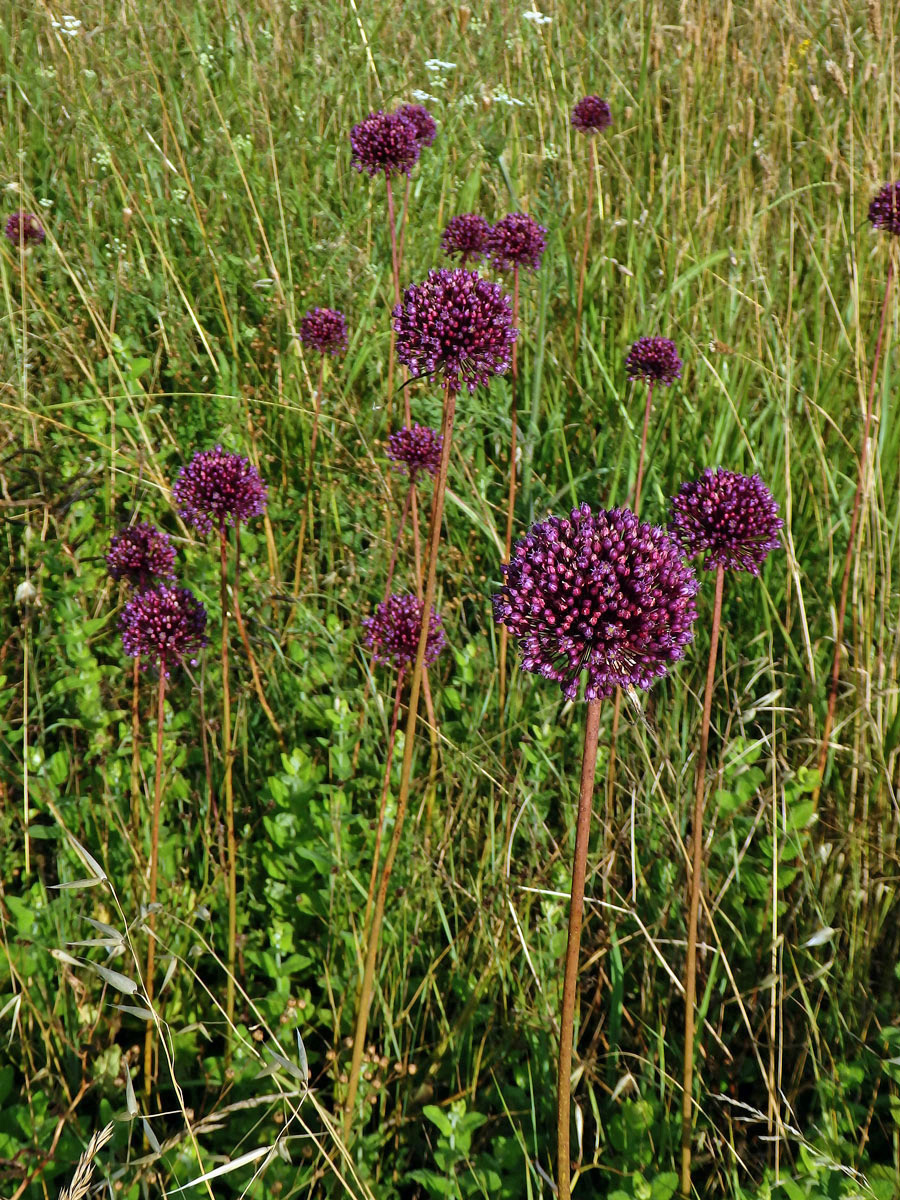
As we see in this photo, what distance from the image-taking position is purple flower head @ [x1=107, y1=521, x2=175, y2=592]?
6.72ft

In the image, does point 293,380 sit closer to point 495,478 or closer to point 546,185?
point 495,478

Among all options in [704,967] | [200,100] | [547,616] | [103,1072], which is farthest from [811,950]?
[200,100]

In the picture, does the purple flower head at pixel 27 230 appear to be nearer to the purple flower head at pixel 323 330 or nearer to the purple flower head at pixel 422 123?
the purple flower head at pixel 323 330

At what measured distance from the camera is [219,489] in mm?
1982

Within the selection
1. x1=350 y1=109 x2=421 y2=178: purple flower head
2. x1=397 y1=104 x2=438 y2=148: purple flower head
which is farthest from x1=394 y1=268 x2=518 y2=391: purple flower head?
x1=397 y1=104 x2=438 y2=148: purple flower head

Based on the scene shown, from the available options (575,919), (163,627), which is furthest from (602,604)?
(163,627)

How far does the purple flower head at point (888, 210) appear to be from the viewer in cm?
235

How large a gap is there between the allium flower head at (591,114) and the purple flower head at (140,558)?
2.17 m

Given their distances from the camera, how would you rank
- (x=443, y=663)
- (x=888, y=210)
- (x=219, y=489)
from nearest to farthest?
(x=219, y=489), (x=888, y=210), (x=443, y=663)

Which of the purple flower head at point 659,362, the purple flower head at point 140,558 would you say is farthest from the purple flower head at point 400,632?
the purple flower head at point 659,362

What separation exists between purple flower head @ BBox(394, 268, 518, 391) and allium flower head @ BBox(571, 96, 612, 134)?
1.82 meters

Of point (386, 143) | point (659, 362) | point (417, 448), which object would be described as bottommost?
point (417, 448)

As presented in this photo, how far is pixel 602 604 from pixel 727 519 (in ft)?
1.77

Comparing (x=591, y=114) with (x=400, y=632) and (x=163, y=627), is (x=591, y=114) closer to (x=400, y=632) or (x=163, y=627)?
(x=400, y=632)
